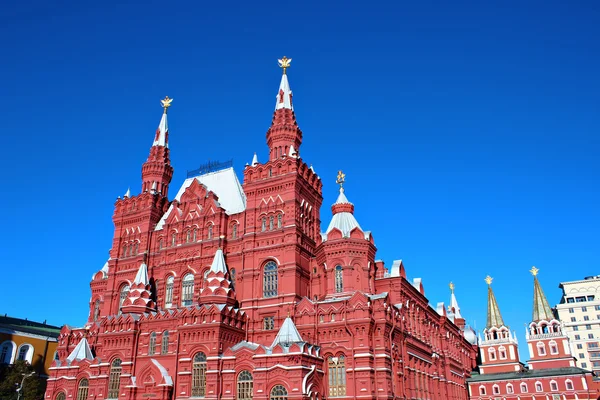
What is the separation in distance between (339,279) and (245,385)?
1172cm

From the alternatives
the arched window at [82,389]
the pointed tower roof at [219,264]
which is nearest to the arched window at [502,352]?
the pointed tower roof at [219,264]

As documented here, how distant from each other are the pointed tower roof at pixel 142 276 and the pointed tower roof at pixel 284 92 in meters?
20.4

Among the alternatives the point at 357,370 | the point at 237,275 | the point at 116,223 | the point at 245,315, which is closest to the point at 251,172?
the point at 237,275

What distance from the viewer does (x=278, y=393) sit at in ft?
116

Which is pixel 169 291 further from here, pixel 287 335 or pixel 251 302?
pixel 287 335

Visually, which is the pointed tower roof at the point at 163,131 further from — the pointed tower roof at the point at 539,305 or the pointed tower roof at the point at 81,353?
the pointed tower roof at the point at 539,305

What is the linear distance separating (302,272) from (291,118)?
15941 millimetres

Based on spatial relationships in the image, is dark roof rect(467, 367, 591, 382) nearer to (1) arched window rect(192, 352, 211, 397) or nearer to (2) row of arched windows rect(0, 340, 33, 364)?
(1) arched window rect(192, 352, 211, 397)

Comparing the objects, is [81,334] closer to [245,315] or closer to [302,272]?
[245,315]

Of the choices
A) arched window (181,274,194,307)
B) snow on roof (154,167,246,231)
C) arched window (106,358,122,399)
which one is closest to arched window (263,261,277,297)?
snow on roof (154,167,246,231)

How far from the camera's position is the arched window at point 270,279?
143 ft

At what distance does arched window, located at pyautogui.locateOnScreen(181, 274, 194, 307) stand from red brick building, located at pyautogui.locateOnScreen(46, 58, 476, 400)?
0.63ft

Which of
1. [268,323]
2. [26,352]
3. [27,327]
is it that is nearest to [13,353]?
[26,352]

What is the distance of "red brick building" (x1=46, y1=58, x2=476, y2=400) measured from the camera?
3775 centimetres
